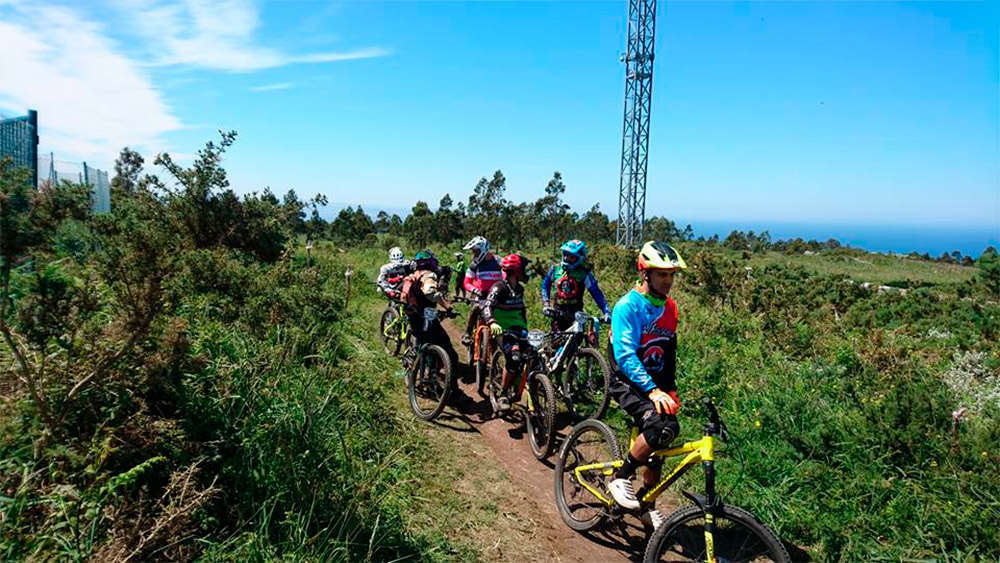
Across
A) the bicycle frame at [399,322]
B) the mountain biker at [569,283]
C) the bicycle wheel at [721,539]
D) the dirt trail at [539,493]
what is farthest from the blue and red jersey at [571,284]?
the bicycle wheel at [721,539]

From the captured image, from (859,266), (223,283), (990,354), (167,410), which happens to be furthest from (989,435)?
(859,266)

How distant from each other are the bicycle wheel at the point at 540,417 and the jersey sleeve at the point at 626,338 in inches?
69.2

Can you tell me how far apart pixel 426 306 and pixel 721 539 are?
4943 mm

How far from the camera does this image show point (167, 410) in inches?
134

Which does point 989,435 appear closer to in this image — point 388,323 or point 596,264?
point 388,323

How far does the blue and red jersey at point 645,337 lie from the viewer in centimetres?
383

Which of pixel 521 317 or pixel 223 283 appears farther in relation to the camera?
pixel 521 317

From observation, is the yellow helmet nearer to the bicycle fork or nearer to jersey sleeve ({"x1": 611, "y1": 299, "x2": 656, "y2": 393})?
jersey sleeve ({"x1": 611, "y1": 299, "x2": 656, "y2": 393})

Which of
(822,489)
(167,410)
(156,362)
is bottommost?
(822,489)

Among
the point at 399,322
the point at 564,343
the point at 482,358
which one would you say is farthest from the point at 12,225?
the point at 399,322

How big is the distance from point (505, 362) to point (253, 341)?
296 centimetres

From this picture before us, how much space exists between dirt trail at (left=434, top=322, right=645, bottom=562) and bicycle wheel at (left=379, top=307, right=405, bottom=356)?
204 centimetres

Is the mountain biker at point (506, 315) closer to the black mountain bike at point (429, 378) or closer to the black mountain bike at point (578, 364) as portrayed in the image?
the black mountain bike at point (578, 364)

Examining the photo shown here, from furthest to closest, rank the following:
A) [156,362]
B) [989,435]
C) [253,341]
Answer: [253,341], [989,435], [156,362]
